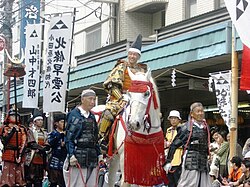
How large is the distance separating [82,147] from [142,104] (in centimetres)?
155

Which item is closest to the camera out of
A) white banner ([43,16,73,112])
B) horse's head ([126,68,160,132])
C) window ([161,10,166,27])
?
horse's head ([126,68,160,132])

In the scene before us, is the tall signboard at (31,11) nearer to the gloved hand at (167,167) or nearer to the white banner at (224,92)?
the white banner at (224,92)

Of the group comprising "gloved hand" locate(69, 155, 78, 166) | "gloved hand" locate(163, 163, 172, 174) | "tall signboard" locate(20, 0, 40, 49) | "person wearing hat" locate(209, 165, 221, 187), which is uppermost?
"tall signboard" locate(20, 0, 40, 49)

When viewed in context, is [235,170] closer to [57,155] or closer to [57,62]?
[57,155]

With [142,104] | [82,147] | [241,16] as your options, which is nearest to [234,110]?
[241,16]

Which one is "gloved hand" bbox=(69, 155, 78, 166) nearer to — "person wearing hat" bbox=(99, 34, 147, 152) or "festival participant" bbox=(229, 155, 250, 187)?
"person wearing hat" bbox=(99, 34, 147, 152)

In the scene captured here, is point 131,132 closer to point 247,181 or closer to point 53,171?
point 247,181

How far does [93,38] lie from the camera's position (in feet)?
80.7

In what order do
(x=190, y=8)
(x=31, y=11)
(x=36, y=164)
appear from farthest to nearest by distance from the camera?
(x=31, y=11) < (x=190, y=8) < (x=36, y=164)

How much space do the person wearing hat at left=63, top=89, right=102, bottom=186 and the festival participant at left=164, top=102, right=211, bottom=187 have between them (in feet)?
4.43

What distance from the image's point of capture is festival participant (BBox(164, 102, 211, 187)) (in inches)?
358

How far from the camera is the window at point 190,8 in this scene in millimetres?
18141

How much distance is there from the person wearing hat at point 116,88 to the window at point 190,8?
8.59 m

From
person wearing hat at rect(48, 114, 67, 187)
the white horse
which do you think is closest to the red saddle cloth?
the white horse
